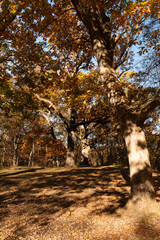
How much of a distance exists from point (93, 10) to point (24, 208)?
7.14 metres

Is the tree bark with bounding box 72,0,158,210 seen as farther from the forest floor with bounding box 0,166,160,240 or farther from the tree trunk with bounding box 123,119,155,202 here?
the forest floor with bounding box 0,166,160,240

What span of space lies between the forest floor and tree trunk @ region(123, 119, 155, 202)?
1.84ft

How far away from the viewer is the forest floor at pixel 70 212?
3.24 m

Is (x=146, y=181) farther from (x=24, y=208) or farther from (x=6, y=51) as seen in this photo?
(x=6, y=51)

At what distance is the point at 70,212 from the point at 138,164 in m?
2.36

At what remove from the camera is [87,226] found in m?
3.57

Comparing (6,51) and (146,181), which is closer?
(146,181)

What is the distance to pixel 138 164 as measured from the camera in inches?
168

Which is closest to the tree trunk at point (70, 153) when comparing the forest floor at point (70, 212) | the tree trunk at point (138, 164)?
the forest floor at point (70, 212)

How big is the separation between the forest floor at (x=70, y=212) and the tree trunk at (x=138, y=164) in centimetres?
56

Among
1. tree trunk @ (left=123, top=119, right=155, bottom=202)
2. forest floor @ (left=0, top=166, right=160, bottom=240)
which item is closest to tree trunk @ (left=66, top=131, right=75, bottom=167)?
forest floor @ (left=0, top=166, right=160, bottom=240)

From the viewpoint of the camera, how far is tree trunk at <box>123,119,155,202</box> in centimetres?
410

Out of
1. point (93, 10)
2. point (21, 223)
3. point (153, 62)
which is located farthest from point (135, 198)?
point (93, 10)

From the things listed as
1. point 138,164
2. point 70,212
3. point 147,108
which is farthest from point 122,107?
point 70,212
